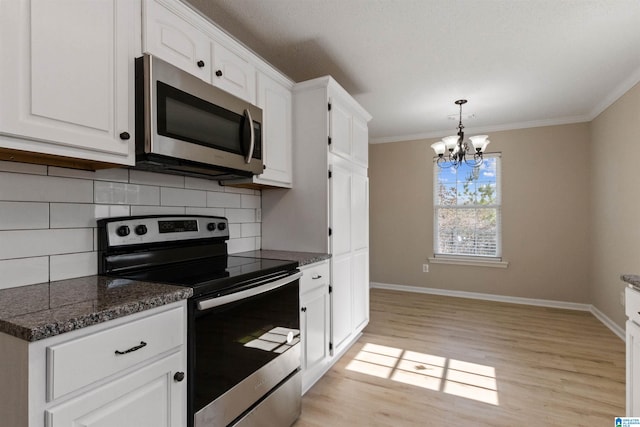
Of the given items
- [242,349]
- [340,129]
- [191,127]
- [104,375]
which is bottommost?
[242,349]

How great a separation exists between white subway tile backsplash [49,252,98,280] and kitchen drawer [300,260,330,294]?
1076mm

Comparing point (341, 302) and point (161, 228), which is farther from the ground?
point (161, 228)

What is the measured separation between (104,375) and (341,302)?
191cm

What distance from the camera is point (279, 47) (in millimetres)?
2381

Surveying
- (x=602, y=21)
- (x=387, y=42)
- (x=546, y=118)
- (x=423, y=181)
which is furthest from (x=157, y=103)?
(x=546, y=118)

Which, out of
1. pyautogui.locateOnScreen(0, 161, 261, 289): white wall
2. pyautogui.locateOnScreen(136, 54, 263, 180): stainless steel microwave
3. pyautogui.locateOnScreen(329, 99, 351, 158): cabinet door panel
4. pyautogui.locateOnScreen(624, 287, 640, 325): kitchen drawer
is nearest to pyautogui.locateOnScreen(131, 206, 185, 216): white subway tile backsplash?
pyautogui.locateOnScreen(0, 161, 261, 289): white wall

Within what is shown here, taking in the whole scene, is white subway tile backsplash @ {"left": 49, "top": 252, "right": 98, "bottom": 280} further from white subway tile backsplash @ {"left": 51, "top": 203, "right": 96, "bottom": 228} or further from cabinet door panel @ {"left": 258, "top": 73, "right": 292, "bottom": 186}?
cabinet door panel @ {"left": 258, "top": 73, "right": 292, "bottom": 186}

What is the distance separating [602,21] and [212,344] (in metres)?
2.92

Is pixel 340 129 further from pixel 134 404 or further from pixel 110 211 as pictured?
pixel 134 404

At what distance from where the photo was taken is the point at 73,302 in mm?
1032

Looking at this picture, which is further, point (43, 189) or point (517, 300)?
point (517, 300)

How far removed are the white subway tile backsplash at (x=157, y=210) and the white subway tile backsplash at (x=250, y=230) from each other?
0.55m

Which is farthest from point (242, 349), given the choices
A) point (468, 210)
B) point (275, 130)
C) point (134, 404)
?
point (468, 210)

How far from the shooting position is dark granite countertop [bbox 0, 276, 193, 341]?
841 millimetres
